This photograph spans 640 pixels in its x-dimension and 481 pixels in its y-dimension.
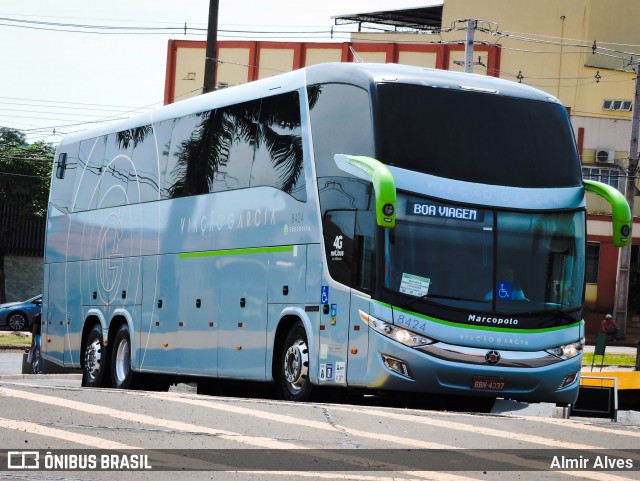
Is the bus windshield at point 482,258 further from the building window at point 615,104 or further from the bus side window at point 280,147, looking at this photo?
the building window at point 615,104

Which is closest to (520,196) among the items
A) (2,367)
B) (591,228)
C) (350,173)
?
(350,173)

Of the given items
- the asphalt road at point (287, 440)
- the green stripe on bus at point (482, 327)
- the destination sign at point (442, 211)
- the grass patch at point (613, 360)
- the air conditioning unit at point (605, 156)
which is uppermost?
the air conditioning unit at point (605, 156)

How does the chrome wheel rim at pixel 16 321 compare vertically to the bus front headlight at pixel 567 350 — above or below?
below

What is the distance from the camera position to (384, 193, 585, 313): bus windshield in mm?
15984

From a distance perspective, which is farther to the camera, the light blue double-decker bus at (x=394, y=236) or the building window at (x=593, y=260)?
the building window at (x=593, y=260)

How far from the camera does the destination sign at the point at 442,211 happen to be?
52.7 ft

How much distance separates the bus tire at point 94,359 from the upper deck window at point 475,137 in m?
9.04

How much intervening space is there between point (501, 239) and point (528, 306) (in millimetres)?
875

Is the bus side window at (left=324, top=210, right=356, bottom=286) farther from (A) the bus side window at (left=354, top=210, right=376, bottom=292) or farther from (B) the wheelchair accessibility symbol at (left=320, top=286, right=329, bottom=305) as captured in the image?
(B) the wheelchair accessibility symbol at (left=320, top=286, right=329, bottom=305)

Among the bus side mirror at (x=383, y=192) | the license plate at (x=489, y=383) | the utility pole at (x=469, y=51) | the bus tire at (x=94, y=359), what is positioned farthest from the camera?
the utility pole at (x=469, y=51)

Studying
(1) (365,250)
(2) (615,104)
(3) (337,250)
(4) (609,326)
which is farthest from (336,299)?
(2) (615,104)

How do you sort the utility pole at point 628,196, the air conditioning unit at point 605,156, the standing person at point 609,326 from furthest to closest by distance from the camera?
the air conditioning unit at point 605,156, the utility pole at point 628,196, the standing person at point 609,326

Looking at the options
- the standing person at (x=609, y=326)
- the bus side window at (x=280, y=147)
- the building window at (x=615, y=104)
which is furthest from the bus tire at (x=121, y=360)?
the building window at (x=615, y=104)

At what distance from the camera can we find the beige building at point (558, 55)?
6525 cm
